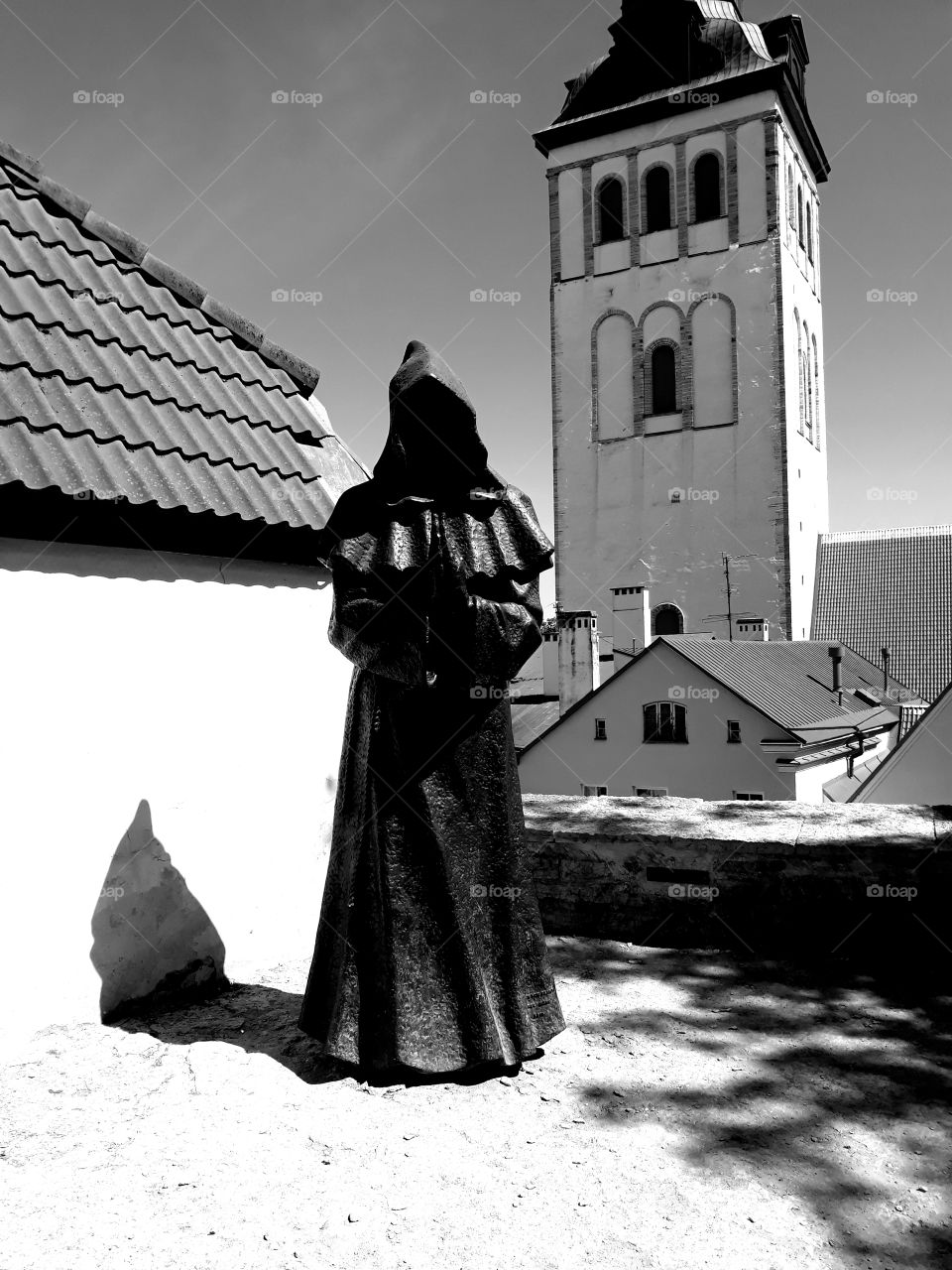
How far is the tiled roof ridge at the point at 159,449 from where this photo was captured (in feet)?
11.0

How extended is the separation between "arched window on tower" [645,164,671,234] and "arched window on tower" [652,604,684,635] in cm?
1257

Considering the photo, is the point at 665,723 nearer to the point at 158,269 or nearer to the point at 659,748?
the point at 659,748

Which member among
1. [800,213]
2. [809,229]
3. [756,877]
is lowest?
[756,877]

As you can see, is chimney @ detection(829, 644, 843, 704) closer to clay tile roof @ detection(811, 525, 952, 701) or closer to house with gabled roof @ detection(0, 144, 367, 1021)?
clay tile roof @ detection(811, 525, 952, 701)

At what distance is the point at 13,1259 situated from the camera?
205 centimetres

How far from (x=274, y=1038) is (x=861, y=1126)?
184 cm

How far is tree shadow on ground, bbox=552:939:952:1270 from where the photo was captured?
7.22ft

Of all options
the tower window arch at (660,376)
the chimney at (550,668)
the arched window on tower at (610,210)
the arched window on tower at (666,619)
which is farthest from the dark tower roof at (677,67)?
the chimney at (550,668)

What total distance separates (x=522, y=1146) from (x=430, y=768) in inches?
42.0

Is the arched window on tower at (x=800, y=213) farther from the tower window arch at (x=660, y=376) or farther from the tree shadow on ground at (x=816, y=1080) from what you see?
the tree shadow on ground at (x=816, y=1080)

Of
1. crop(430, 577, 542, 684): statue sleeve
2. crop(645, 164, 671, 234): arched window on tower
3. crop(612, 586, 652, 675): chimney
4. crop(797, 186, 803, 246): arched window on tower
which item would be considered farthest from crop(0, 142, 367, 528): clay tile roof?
crop(797, 186, 803, 246): arched window on tower

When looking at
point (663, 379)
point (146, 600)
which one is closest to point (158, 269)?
point (146, 600)

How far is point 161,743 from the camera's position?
3.60 meters

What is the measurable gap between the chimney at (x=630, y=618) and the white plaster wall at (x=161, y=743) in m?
25.4
